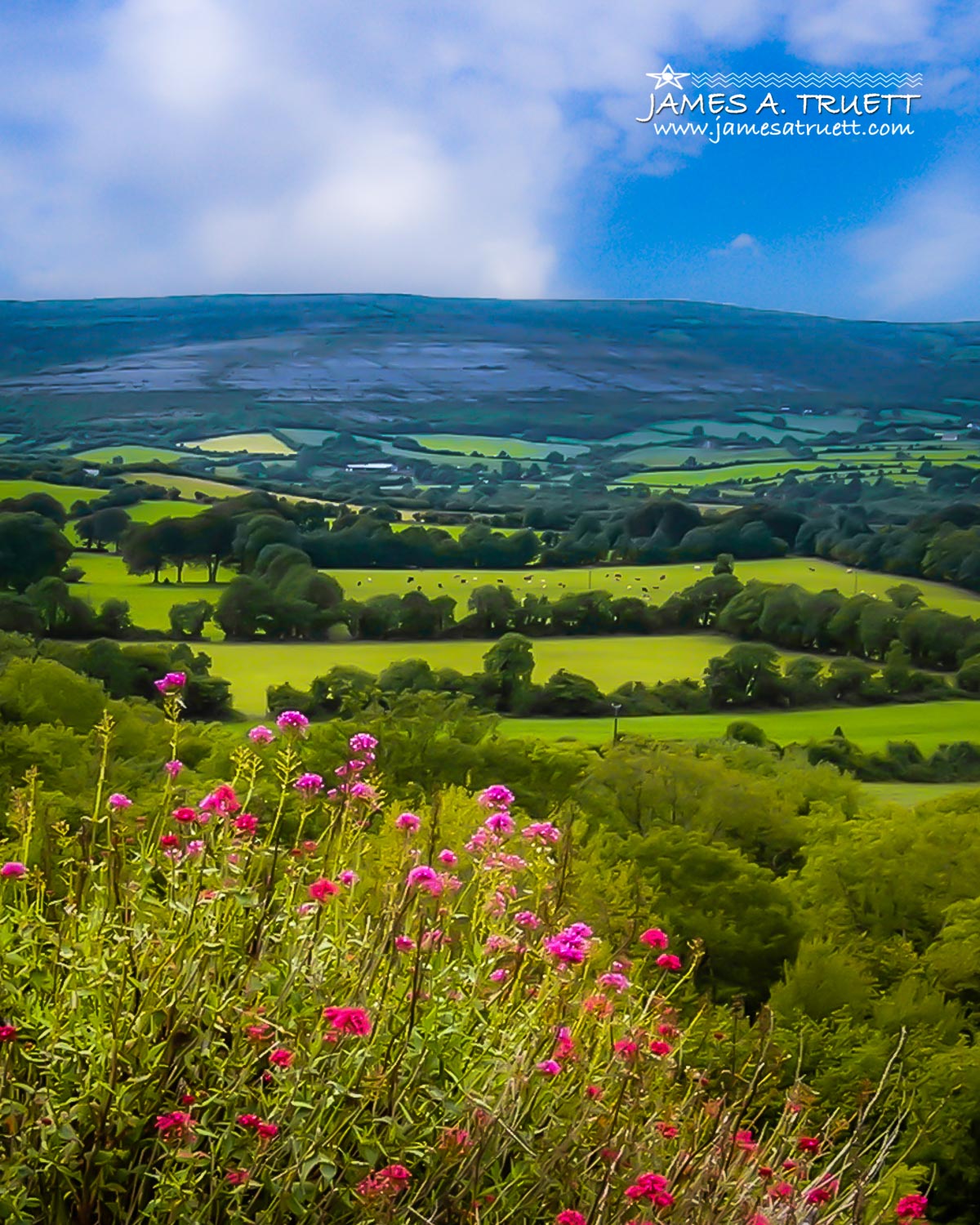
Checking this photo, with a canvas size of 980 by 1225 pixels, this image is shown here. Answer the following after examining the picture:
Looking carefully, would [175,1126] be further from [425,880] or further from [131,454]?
[131,454]

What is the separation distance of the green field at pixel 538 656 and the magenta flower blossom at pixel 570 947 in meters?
22.9

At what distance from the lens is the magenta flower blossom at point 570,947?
9.14ft

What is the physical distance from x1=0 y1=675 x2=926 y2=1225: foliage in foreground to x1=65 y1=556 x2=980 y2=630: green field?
23998 millimetres

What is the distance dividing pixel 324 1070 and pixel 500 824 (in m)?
0.70

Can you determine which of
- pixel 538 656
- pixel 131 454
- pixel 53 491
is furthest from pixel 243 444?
pixel 538 656

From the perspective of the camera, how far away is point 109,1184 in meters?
2.64

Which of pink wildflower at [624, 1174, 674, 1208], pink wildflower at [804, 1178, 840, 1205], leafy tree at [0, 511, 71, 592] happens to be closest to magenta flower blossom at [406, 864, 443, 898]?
pink wildflower at [624, 1174, 674, 1208]

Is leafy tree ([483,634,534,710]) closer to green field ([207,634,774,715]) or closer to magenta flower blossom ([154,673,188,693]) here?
green field ([207,634,774,715])

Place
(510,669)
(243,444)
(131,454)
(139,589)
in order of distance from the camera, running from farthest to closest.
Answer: (243,444) < (131,454) < (139,589) < (510,669)

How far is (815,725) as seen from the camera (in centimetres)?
2483

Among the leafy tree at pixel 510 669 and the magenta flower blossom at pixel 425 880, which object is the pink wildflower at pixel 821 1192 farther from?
the leafy tree at pixel 510 669

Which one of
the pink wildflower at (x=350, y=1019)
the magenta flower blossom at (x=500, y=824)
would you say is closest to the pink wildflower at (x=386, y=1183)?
the pink wildflower at (x=350, y=1019)

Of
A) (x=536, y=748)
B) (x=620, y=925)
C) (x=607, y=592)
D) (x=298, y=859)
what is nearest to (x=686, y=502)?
(x=607, y=592)

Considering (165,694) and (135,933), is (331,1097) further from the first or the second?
(165,694)
